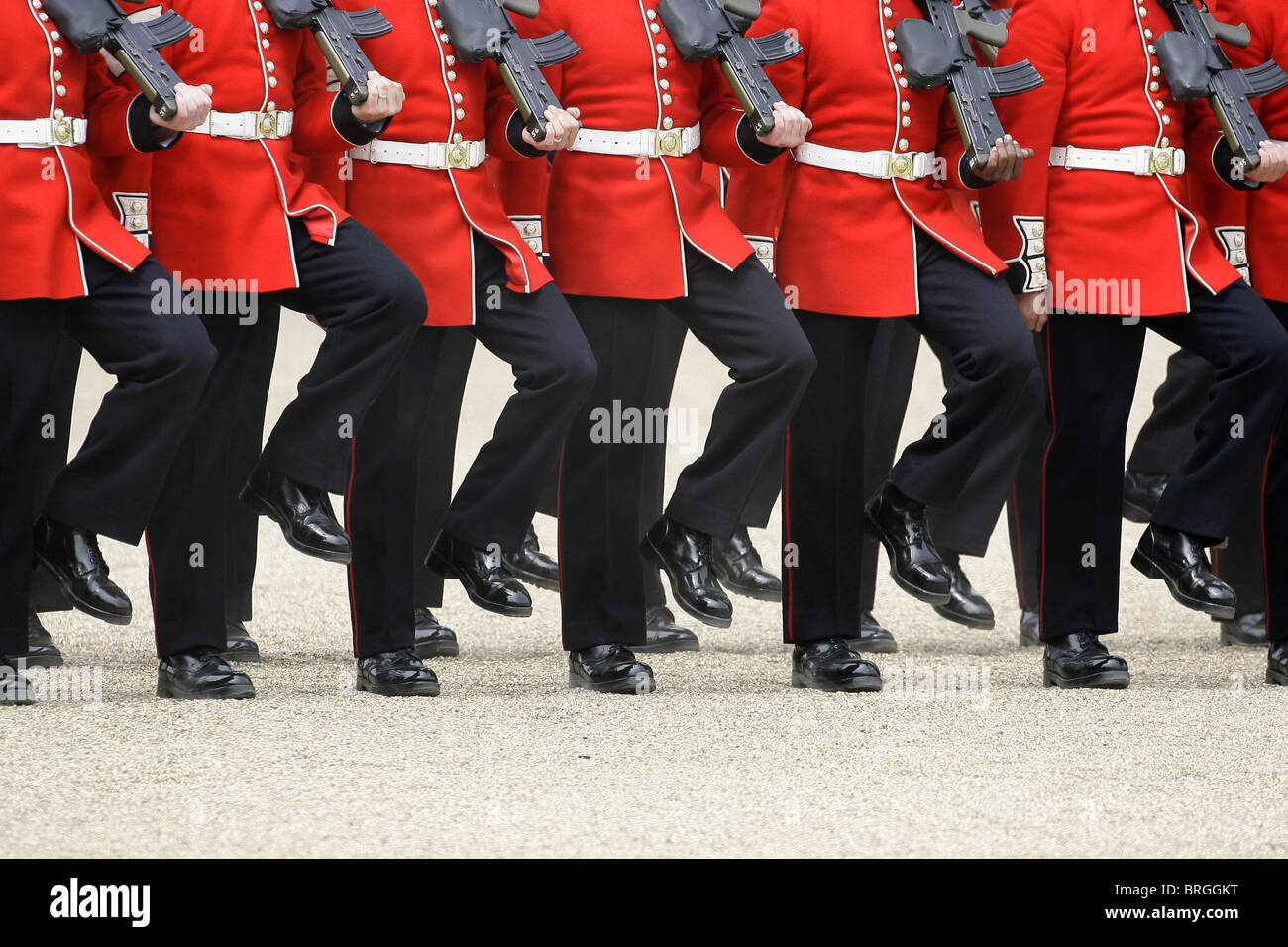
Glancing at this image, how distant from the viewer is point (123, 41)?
4430 millimetres

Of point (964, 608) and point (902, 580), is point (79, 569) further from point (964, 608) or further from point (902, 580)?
point (964, 608)

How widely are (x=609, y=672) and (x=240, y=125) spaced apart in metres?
1.58

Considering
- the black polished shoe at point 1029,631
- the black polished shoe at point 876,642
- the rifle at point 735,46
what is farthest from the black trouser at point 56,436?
the black polished shoe at point 1029,631

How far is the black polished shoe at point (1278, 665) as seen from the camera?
17.4 feet

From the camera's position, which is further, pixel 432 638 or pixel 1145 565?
pixel 432 638

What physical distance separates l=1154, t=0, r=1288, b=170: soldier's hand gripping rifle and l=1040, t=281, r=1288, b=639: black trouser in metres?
0.41

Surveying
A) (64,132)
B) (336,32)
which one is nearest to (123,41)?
(64,132)

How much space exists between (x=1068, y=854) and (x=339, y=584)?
4060 millimetres

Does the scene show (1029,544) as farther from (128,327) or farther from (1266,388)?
(128,327)

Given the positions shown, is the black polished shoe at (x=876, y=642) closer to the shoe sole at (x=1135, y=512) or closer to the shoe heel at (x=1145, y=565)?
the shoe heel at (x=1145, y=565)

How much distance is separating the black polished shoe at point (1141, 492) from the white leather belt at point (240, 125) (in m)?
3.12

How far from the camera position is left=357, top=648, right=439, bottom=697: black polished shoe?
4.84 m

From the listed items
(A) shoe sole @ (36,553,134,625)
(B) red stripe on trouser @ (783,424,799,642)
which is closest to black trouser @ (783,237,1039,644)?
(B) red stripe on trouser @ (783,424,799,642)

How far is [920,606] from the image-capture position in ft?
23.1
